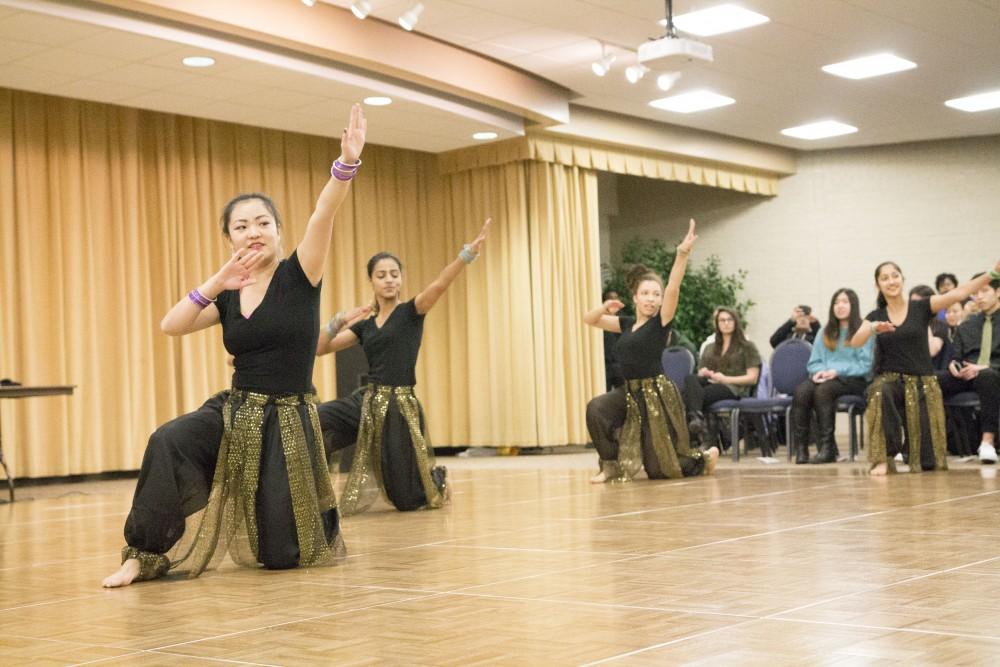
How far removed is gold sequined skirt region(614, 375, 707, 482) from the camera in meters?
6.89

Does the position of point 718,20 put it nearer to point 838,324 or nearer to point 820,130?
point 838,324

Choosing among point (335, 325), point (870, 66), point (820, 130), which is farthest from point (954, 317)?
point (335, 325)

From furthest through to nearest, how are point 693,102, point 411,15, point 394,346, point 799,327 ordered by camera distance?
1. point 693,102
2. point 799,327
3. point 411,15
4. point 394,346

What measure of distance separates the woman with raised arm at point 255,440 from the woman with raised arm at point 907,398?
4050 millimetres

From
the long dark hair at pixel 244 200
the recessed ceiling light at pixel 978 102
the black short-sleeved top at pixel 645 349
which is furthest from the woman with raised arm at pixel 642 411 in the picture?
the recessed ceiling light at pixel 978 102

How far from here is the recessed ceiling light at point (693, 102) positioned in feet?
35.6

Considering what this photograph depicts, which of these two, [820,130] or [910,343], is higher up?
→ [820,130]

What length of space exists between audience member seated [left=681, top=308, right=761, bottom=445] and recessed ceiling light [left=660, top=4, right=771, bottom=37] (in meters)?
2.11

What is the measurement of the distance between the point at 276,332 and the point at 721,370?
6.17m

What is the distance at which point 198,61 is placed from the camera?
25.8ft

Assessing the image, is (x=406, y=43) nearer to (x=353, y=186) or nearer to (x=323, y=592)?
(x=353, y=186)

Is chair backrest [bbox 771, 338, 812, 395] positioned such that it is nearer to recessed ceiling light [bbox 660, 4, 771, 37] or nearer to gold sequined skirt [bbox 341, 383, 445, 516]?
recessed ceiling light [bbox 660, 4, 771, 37]

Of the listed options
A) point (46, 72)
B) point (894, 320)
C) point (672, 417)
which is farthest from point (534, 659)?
point (46, 72)

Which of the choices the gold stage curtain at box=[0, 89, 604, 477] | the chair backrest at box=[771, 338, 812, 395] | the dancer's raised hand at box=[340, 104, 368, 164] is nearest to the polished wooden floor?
the dancer's raised hand at box=[340, 104, 368, 164]
